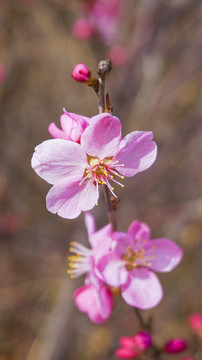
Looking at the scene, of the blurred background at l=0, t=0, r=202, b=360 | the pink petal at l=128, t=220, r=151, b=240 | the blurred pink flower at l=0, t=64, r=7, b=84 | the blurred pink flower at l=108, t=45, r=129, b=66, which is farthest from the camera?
the blurred pink flower at l=0, t=64, r=7, b=84

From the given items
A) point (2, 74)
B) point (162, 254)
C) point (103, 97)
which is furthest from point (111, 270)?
point (2, 74)

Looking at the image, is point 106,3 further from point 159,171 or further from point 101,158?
point 101,158

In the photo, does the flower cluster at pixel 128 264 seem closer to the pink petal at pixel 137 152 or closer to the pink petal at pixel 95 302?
the pink petal at pixel 95 302

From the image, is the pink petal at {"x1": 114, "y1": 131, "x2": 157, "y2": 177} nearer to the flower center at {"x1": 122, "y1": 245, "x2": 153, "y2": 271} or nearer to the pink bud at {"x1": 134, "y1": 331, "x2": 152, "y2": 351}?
the flower center at {"x1": 122, "y1": 245, "x2": 153, "y2": 271}

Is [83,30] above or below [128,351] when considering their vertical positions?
above

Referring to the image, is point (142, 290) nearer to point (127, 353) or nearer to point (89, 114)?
point (127, 353)

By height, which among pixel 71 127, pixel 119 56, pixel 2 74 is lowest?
pixel 71 127

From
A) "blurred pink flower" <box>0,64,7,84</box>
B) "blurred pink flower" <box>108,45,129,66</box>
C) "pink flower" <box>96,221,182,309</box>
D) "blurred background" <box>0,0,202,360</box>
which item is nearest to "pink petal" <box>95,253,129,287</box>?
"pink flower" <box>96,221,182,309</box>

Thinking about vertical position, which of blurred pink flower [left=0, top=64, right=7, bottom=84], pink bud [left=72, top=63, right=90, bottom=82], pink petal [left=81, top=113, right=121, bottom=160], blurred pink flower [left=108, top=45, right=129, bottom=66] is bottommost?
pink petal [left=81, top=113, right=121, bottom=160]
